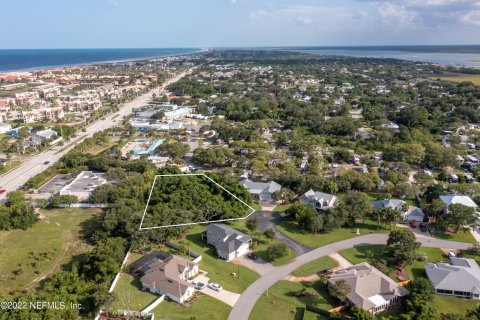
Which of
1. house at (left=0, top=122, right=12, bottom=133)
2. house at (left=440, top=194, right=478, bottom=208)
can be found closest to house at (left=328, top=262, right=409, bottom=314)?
house at (left=440, top=194, right=478, bottom=208)

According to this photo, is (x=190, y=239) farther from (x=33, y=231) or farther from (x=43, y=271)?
(x=33, y=231)

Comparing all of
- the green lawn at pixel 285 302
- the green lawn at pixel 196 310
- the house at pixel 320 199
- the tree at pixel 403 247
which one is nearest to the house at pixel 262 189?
the house at pixel 320 199

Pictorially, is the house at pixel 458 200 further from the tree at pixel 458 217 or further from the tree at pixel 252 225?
the tree at pixel 252 225

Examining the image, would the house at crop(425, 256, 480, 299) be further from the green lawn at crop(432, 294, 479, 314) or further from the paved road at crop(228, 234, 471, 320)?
the paved road at crop(228, 234, 471, 320)

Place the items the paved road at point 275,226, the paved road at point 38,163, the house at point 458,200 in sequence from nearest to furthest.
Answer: the paved road at point 275,226 → the house at point 458,200 → the paved road at point 38,163

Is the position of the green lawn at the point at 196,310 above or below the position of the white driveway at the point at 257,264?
below

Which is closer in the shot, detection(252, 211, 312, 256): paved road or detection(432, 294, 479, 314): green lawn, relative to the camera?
detection(432, 294, 479, 314): green lawn

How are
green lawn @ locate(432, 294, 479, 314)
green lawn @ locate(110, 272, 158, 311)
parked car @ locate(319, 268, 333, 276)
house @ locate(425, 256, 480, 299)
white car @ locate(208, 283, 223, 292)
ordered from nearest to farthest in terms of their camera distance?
1. green lawn @ locate(110, 272, 158, 311)
2. green lawn @ locate(432, 294, 479, 314)
3. house @ locate(425, 256, 480, 299)
4. white car @ locate(208, 283, 223, 292)
5. parked car @ locate(319, 268, 333, 276)
